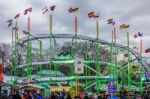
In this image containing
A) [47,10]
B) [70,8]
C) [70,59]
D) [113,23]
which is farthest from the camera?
[70,59]

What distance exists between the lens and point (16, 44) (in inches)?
2427

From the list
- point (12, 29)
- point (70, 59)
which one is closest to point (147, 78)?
point (70, 59)

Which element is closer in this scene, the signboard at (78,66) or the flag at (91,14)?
the signboard at (78,66)

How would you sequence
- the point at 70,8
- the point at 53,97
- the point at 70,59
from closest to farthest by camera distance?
the point at 53,97 → the point at 70,8 → the point at 70,59

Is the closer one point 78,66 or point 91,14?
point 78,66

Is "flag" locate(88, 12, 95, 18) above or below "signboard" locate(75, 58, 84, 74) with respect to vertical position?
above

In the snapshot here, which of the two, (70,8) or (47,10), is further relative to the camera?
(47,10)

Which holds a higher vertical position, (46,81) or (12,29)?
(12,29)

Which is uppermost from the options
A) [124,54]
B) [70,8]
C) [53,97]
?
[70,8]

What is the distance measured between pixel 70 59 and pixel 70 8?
16345 millimetres

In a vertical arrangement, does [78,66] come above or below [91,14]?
below

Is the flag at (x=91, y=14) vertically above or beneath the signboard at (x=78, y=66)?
above

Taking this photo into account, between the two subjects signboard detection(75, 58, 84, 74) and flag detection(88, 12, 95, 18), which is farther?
flag detection(88, 12, 95, 18)

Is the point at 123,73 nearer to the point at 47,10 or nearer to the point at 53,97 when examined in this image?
the point at 47,10
